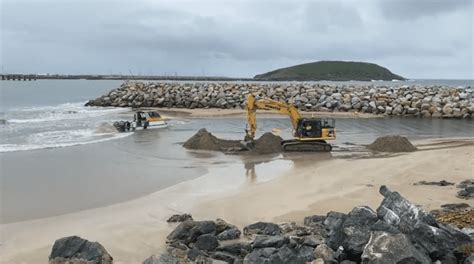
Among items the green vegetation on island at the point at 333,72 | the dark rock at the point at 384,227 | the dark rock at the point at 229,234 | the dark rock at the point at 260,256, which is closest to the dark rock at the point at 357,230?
the dark rock at the point at 384,227

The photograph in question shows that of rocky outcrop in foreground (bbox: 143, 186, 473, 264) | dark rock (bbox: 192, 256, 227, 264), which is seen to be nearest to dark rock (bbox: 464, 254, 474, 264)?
rocky outcrop in foreground (bbox: 143, 186, 473, 264)

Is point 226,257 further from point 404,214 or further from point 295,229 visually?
point 404,214

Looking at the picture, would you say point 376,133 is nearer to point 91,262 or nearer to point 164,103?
point 91,262

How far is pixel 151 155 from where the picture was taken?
1939 cm

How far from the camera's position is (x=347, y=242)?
7281 millimetres

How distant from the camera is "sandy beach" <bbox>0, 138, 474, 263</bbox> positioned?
30.3 ft

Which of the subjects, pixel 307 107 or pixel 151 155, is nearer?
pixel 151 155

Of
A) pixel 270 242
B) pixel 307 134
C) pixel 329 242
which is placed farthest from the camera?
pixel 307 134

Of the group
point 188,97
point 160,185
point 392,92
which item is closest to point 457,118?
point 392,92

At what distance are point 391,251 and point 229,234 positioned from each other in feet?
11.1

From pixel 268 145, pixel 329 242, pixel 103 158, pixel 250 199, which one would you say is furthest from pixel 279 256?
pixel 268 145

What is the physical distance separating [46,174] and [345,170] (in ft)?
30.0

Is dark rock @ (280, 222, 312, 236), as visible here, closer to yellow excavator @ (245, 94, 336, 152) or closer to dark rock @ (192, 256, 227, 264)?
dark rock @ (192, 256, 227, 264)

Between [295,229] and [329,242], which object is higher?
[329,242]
